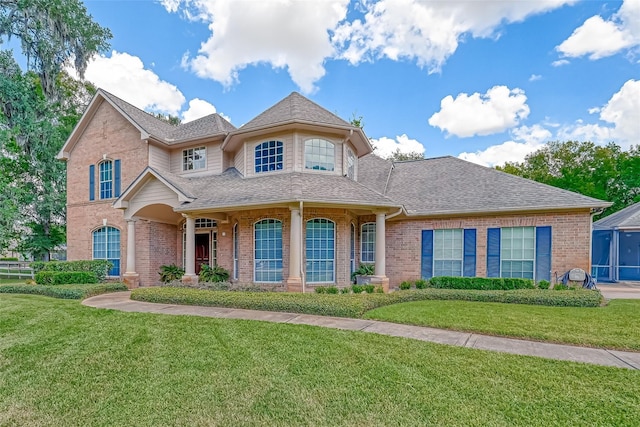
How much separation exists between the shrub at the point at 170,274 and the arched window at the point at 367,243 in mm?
7920

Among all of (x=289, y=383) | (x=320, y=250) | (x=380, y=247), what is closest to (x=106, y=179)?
(x=320, y=250)

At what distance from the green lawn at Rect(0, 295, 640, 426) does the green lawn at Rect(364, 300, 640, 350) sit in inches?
56.6

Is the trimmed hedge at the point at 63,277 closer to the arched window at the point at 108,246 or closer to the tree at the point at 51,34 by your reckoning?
the arched window at the point at 108,246

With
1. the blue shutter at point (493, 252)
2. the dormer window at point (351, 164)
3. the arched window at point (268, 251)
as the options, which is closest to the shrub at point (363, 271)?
the arched window at point (268, 251)

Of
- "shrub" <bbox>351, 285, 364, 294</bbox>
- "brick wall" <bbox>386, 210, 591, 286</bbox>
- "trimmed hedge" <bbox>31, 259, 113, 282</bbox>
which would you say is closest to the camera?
"shrub" <bbox>351, 285, 364, 294</bbox>

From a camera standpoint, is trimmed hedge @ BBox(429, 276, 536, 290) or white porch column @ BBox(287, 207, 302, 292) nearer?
white porch column @ BBox(287, 207, 302, 292)

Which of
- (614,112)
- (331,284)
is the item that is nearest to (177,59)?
(331,284)

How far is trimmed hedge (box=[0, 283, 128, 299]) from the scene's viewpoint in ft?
33.6

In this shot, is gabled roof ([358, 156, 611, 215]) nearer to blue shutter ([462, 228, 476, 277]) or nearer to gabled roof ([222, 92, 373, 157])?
blue shutter ([462, 228, 476, 277])

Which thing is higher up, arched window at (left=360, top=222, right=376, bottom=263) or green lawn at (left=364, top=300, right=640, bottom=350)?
arched window at (left=360, top=222, right=376, bottom=263)

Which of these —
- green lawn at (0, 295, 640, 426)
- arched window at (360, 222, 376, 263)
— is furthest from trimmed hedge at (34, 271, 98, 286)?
arched window at (360, 222, 376, 263)

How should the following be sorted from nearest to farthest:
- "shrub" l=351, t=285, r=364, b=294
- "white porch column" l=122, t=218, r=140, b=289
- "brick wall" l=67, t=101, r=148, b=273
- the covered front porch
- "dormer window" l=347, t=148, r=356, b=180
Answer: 1. "shrub" l=351, t=285, r=364, b=294
2. the covered front porch
3. "white porch column" l=122, t=218, r=140, b=289
4. "dormer window" l=347, t=148, r=356, b=180
5. "brick wall" l=67, t=101, r=148, b=273

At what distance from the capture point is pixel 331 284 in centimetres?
1162

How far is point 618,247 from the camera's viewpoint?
16656 millimetres
